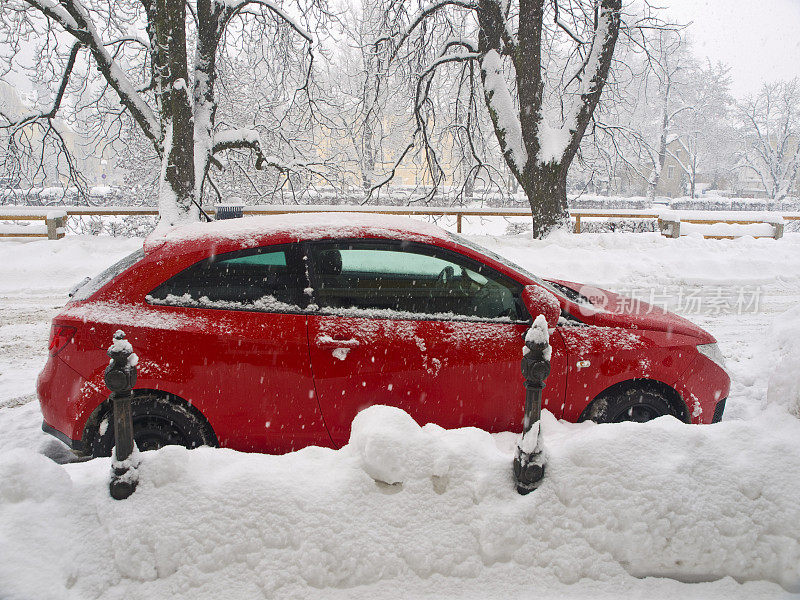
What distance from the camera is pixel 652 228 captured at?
15805mm

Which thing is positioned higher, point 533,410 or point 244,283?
point 244,283

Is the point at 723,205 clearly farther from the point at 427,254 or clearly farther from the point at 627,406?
the point at 427,254

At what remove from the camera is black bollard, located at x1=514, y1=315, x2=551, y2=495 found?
229cm

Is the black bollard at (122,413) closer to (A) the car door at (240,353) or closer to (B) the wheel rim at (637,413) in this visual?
(A) the car door at (240,353)

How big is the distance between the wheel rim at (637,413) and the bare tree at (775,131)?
155ft

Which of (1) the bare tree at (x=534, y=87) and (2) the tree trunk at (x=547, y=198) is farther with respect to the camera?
(2) the tree trunk at (x=547, y=198)

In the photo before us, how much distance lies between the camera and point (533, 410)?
241 cm

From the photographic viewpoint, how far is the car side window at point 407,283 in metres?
3.27

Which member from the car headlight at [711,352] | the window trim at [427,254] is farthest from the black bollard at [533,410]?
the car headlight at [711,352]

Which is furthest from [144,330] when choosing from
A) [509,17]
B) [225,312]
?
[509,17]

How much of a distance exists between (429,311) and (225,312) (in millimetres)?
1252

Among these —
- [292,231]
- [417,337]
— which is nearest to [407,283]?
[417,337]

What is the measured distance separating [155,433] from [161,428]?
41mm

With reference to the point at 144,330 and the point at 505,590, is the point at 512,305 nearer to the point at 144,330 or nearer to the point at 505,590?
the point at 505,590
